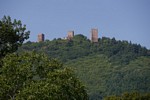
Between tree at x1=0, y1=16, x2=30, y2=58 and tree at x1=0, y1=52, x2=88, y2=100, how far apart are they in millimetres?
3011

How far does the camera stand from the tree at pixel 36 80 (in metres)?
39.0

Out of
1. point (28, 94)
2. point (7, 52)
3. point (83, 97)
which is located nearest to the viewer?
point (28, 94)

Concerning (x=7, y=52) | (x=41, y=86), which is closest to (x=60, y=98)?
(x=41, y=86)

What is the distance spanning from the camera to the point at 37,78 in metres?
42.0

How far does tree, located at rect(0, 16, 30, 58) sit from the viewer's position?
1763 inches

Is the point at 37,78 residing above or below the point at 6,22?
below

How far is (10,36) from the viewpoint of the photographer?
149 feet

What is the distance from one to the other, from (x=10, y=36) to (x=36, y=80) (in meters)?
5.56

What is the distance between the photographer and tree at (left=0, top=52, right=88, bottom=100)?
3900cm

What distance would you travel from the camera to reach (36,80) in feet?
133

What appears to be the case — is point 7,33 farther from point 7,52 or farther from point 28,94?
point 28,94

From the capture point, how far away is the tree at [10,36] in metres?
44.8

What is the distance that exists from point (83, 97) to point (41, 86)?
11.2 feet

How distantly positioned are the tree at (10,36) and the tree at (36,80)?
119 inches
